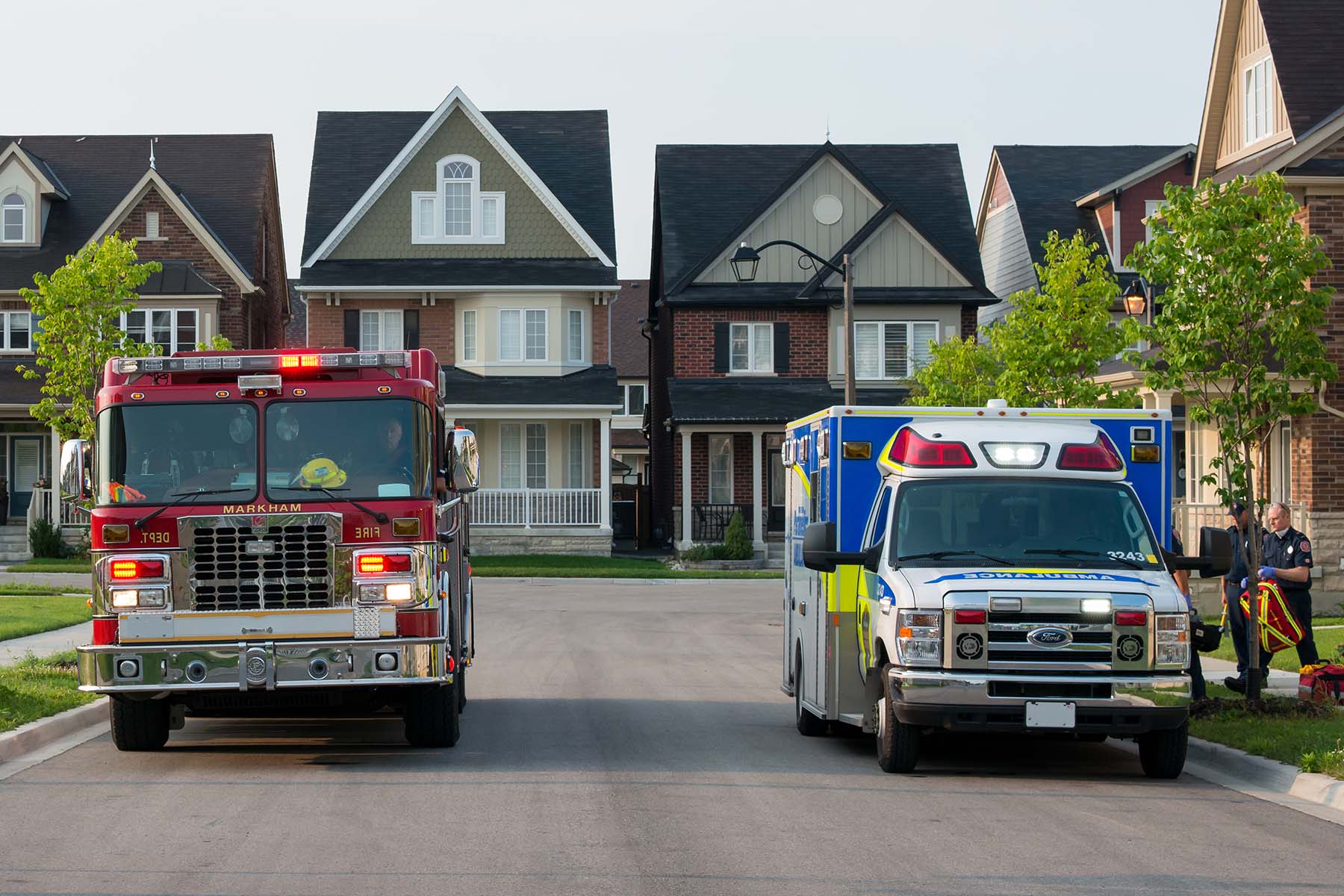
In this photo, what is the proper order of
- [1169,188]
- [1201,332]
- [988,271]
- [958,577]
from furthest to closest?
[988,271] < [1169,188] < [1201,332] < [958,577]

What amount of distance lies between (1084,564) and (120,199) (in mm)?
39931

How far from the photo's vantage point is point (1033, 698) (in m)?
10.9

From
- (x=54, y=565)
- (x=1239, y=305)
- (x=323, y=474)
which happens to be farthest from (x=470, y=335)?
(x=323, y=474)

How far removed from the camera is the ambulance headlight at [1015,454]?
39.4 ft

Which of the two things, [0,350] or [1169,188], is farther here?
[0,350]

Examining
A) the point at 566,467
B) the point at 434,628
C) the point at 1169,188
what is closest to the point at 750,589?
the point at 566,467

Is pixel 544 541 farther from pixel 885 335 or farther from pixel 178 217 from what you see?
pixel 178 217

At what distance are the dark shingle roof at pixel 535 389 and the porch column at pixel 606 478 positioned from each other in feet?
2.24

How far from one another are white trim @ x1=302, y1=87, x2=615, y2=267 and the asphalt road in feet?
94.8

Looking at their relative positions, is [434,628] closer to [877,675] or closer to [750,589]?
[877,675]

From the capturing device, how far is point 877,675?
11531mm

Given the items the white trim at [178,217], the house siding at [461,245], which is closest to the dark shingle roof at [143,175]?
the white trim at [178,217]

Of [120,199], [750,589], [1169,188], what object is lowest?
[750,589]

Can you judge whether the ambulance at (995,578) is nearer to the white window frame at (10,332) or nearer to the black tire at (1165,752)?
the black tire at (1165,752)
